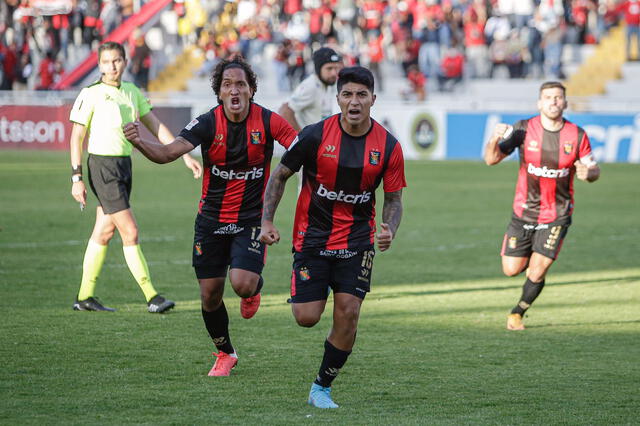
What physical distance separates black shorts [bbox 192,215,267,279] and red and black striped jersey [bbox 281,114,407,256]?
0.80 meters

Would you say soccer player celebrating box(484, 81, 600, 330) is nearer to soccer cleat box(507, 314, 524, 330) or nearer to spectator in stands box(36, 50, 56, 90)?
soccer cleat box(507, 314, 524, 330)

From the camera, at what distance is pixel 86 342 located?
7.75 meters

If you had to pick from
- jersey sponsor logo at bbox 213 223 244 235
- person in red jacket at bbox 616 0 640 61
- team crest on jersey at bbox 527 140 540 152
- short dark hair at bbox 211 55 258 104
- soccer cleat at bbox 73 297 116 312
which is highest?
person in red jacket at bbox 616 0 640 61

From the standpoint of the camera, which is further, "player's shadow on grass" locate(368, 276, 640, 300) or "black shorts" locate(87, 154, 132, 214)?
"player's shadow on grass" locate(368, 276, 640, 300)

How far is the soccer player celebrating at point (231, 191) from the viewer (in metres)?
6.83

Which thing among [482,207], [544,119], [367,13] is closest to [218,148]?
[544,119]

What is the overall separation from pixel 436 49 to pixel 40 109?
11763mm

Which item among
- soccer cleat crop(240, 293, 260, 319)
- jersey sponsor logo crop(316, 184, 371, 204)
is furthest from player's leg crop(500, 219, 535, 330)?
jersey sponsor logo crop(316, 184, 371, 204)

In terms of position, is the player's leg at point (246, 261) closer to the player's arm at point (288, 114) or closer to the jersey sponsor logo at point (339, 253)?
the jersey sponsor logo at point (339, 253)

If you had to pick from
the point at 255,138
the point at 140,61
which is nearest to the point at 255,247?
the point at 255,138

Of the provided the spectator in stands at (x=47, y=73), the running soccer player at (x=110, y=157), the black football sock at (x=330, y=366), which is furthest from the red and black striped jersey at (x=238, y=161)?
the spectator in stands at (x=47, y=73)

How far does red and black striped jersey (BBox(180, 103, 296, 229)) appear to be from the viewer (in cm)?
686

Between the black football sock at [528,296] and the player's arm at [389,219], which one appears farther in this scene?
the black football sock at [528,296]

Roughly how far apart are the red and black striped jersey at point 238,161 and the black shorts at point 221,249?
60 millimetres
